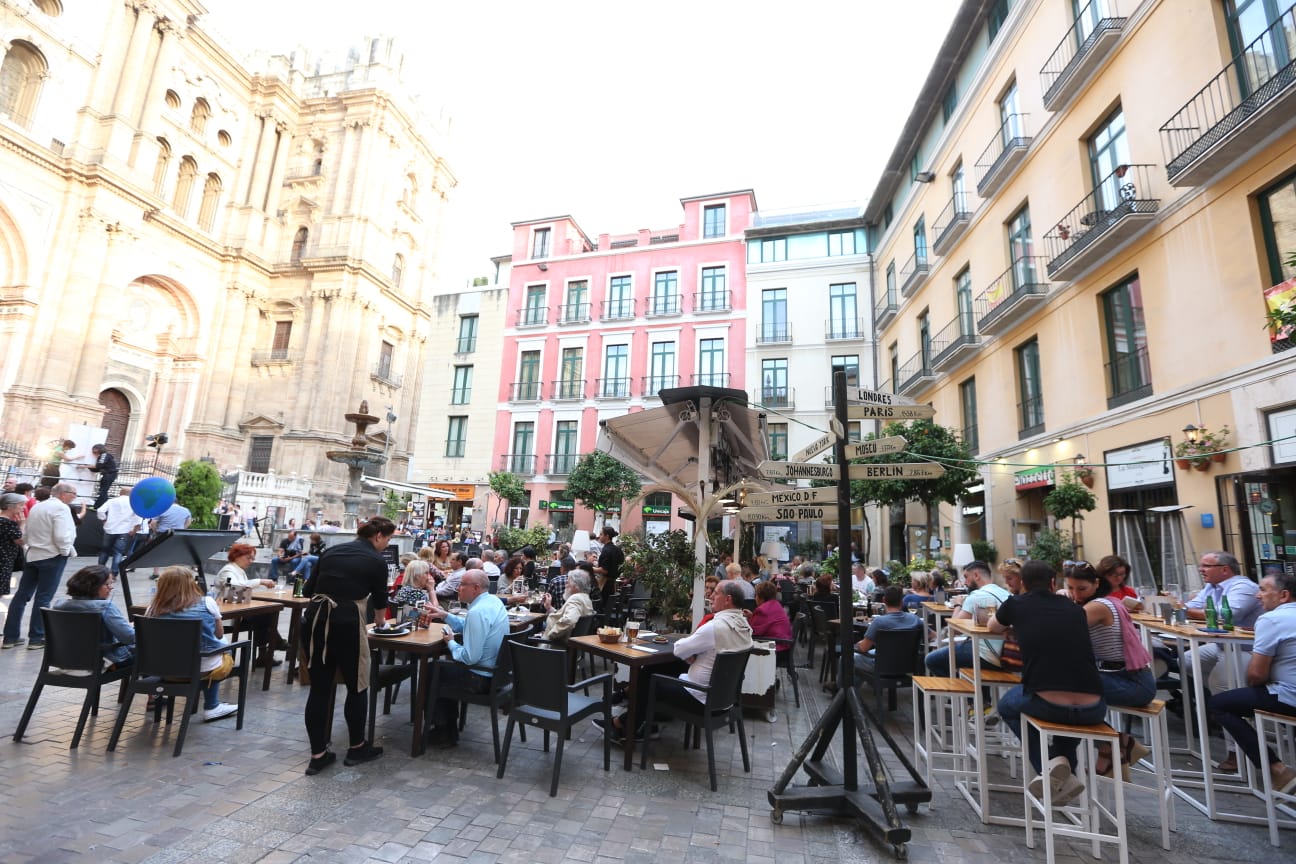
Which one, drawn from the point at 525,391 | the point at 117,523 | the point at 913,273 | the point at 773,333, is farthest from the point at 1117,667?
the point at 525,391

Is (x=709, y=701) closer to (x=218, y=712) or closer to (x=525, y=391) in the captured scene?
(x=218, y=712)

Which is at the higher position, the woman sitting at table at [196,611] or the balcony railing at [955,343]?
the balcony railing at [955,343]

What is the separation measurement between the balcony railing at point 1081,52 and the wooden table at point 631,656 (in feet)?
37.7

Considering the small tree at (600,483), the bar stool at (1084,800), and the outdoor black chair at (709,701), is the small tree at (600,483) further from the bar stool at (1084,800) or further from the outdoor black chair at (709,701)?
the bar stool at (1084,800)

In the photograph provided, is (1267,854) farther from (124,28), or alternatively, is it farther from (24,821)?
(124,28)

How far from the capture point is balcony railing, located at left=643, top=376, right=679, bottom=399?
2461 cm

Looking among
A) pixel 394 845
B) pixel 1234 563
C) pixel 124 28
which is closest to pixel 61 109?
pixel 124 28

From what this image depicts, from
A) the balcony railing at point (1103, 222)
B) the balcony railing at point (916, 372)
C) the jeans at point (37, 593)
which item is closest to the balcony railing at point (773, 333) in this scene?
the balcony railing at point (916, 372)

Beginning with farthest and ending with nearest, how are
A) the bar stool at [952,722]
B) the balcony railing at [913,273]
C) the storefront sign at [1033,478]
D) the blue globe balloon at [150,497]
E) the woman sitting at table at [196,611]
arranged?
the balcony railing at [913,273] → the storefront sign at [1033,478] → the blue globe balloon at [150,497] → the woman sitting at table at [196,611] → the bar stool at [952,722]

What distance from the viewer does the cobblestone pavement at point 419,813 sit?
306cm

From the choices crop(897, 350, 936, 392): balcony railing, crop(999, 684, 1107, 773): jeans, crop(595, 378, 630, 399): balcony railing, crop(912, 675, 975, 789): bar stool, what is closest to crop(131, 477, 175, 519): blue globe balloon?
crop(912, 675, 975, 789): bar stool

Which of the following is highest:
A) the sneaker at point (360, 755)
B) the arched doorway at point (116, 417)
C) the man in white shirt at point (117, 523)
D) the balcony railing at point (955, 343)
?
the balcony railing at point (955, 343)

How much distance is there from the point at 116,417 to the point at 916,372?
32.3m

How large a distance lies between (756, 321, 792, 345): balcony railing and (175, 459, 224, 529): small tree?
60.4 ft
